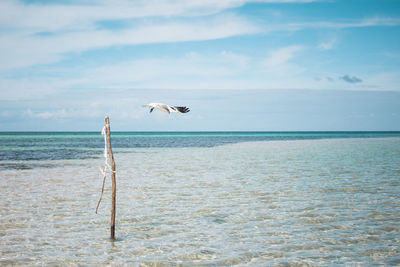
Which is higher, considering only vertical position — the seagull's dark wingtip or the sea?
the seagull's dark wingtip

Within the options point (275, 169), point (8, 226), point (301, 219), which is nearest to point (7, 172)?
point (8, 226)

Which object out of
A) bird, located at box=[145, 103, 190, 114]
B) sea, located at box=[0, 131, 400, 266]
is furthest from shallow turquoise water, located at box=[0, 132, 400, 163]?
bird, located at box=[145, 103, 190, 114]

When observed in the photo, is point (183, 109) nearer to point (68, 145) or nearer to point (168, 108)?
point (168, 108)

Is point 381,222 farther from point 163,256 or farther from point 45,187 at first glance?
point 45,187

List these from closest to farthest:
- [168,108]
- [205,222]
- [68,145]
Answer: [168,108]
[205,222]
[68,145]

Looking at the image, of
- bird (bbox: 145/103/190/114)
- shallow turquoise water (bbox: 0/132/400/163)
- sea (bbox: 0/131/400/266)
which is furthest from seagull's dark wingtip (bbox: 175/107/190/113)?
shallow turquoise water (bbox: 0/132/400/163)

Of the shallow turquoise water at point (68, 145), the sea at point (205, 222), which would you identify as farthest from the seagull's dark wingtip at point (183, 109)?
the shallow turquoise water at point (68, 145)

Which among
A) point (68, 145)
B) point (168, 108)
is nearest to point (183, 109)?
point (168, 108)

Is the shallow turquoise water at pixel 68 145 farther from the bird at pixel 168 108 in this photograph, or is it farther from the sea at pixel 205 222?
the bird at pixel 168 108

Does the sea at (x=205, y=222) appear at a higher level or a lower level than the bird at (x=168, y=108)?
lower

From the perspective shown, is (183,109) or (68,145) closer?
(183,109)

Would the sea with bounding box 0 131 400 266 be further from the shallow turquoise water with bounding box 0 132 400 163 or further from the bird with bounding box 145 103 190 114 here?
the shallow turquoise water with bounding box 0 132 400 163

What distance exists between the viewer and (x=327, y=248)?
846 cm

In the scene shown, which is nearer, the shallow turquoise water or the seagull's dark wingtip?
the seagull's dark wingtip
